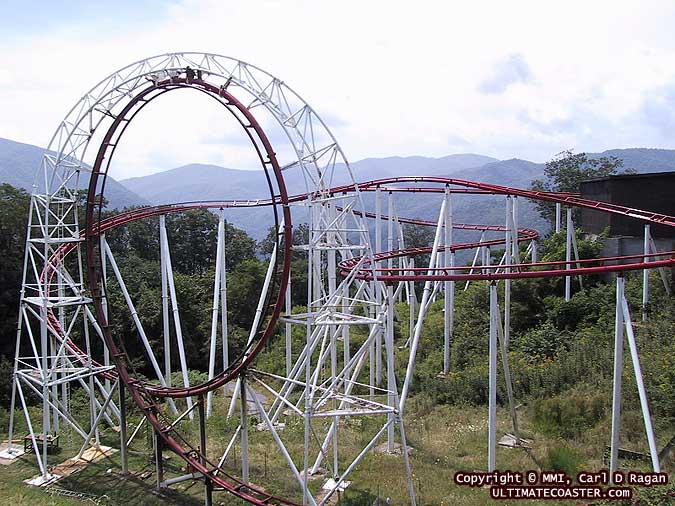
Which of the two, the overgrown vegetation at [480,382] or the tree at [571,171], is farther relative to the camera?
the tree at [571,171]

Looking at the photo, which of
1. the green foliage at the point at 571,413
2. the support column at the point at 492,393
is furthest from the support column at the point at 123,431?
the green foliage at the point at 571,413

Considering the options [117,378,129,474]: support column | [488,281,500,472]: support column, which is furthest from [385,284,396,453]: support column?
[117,378,129,474]: support column

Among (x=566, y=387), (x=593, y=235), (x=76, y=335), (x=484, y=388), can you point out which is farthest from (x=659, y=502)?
(x=76, y=335)

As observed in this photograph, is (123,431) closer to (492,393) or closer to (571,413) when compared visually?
(492,393)

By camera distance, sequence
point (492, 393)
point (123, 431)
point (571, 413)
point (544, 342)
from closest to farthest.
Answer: point (492, 393)
point (123, 431)
point (571, 413)
point (544, 342)

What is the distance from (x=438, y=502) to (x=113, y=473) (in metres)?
7.49

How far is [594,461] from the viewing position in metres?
12.0

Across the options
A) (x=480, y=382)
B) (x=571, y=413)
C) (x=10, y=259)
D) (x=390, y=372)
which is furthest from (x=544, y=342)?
(x=10, y=259)

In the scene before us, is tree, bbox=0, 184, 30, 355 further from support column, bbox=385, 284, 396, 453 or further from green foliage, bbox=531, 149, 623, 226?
green foliage, bbox=531, 149, 623, 226

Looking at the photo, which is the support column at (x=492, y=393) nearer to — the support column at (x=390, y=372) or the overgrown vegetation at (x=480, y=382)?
the overgrown vegetation at (x=480, y=382)

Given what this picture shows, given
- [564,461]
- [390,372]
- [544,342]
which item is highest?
[390,372]

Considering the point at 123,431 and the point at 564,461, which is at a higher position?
the point at 123,431

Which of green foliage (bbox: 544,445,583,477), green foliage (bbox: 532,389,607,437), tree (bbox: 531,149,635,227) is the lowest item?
green foliage (bbox: 544,445,583,477)

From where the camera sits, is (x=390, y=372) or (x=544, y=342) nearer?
(x=390, y=372)
